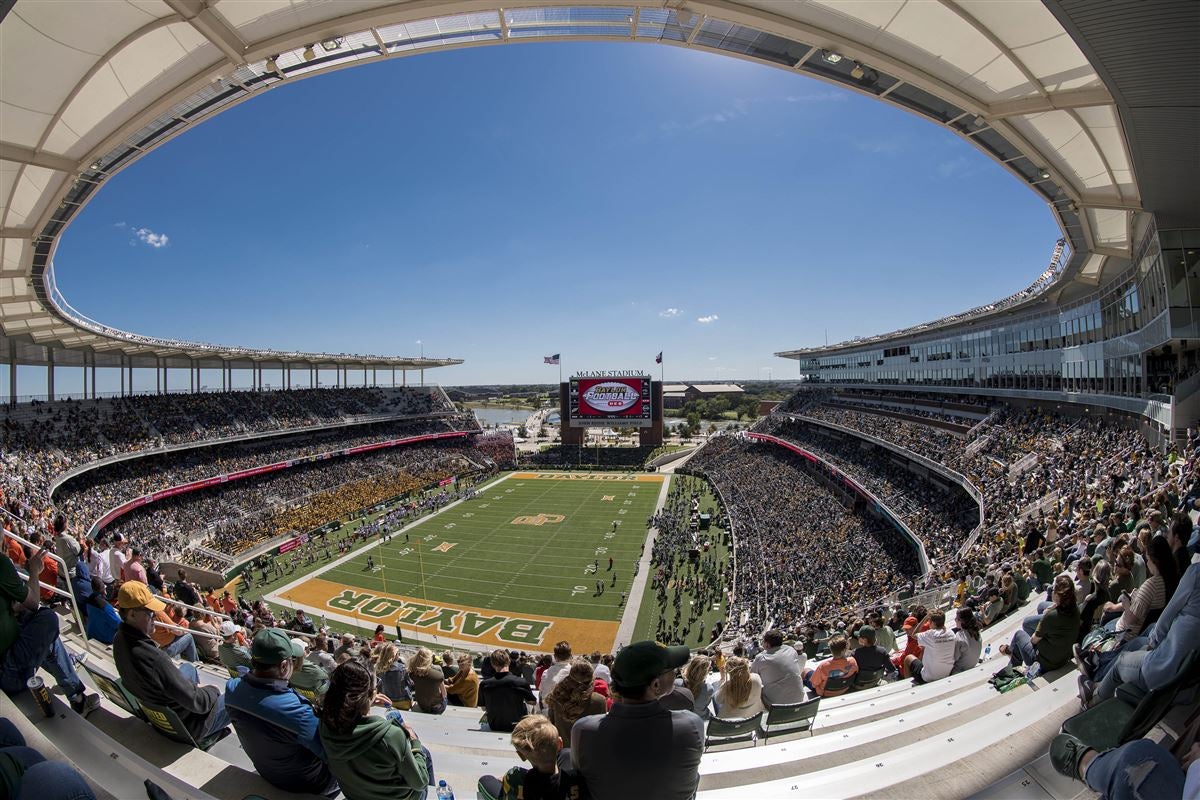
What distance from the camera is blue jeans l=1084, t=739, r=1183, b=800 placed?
1.93 meters

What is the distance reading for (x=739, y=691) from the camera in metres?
4.78

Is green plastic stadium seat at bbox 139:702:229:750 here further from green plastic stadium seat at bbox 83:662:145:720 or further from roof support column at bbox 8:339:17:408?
roof support column at bbox 8:339:17:408

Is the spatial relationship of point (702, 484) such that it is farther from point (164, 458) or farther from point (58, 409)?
point (58, 409)

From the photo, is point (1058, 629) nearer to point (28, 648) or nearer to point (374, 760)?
point (374, 760)

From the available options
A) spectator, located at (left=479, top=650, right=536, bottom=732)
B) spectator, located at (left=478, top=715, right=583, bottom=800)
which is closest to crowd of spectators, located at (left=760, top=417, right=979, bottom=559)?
spectator, located at (left=479, top=650, right=536, bottom=732)

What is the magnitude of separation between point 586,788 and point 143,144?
12695 mm

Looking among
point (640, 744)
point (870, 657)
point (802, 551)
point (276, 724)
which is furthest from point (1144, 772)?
point (802, 551)

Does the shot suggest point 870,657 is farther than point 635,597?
No

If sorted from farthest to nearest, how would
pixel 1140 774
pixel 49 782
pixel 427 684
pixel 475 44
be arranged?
1. pixel 475 44
2. pixel 427 684
3. pixel 1140 774
4. pixel 49 782

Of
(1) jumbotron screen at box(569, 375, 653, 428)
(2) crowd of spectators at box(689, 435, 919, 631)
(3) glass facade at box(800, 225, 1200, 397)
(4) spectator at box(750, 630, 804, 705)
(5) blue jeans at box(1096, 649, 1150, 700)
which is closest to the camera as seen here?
(5) blue jeans at box(1096, 649, 1150, 700)

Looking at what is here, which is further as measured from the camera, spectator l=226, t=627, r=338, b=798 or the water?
the water

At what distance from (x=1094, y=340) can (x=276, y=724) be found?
93.5 ft

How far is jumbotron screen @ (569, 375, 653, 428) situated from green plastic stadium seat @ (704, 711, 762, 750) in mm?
53697

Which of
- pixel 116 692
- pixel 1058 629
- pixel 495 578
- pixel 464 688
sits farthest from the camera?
pixel 495 578
